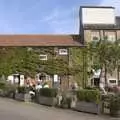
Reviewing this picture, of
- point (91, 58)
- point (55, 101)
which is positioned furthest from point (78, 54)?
point (55, 101)

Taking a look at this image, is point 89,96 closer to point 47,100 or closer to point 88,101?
point 88,101

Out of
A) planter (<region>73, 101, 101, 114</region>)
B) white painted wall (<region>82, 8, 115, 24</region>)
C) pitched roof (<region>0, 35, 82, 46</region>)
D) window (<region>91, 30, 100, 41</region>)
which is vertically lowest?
planter (<region>73, 101, 101, 114</region>)

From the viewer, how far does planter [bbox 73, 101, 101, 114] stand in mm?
22695

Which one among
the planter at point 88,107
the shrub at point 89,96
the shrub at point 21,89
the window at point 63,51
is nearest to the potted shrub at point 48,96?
the shrub at point 21,89

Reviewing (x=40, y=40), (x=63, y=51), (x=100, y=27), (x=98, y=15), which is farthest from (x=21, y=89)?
(x=98, y=15)

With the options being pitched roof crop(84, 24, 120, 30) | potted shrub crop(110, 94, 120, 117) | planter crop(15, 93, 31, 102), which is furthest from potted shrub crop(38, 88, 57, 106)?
pitched roof crop(84, 24, 120, 30)

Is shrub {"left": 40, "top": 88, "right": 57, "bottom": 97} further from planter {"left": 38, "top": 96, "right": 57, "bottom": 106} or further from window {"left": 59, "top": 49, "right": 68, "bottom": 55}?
window {"left": 59, "top": 49, "right": 68, "bottom": 55}

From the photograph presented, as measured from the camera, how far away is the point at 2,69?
54406mm

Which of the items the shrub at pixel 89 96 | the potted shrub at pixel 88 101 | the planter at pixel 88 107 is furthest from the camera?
the shrub at pixel 89 96

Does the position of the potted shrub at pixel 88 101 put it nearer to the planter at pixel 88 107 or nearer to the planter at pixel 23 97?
the planter at pixel 88 107

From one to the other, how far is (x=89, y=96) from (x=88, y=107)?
0.62 m

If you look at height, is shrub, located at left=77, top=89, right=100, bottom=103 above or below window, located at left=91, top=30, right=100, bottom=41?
below

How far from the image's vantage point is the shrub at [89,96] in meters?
23.0

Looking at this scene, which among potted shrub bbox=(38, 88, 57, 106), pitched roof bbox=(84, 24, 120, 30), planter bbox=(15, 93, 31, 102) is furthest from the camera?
pitched roof bbox=(84, 24, 120, 30)
